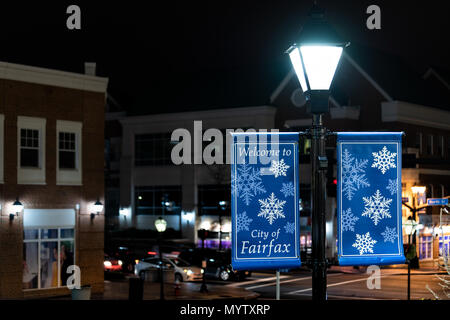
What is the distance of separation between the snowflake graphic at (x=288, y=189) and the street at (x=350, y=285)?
78.3 ft

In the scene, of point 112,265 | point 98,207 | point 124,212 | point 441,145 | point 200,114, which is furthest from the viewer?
point 124,212

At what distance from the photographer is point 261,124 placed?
5816 cm

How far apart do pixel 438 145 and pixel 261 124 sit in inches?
534

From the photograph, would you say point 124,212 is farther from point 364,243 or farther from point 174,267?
point 364,243

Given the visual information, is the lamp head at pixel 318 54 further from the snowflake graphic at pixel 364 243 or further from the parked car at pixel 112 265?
the parked car at pixel 112 265

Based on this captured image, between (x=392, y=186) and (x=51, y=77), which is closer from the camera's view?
(x=392, y=186)

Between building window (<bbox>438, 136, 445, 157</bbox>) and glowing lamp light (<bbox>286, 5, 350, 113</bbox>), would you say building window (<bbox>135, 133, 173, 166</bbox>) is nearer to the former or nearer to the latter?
building window (<bbox>438, 136, 445, 157</bbox>)

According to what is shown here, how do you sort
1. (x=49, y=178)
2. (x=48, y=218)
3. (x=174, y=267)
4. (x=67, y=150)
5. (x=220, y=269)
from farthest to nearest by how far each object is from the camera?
(x=220, y=269) < (x=174, y=267) < (x=67, y=150) < (x=49, y=178) < (x=48, y=218)

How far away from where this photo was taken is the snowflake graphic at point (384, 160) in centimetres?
712

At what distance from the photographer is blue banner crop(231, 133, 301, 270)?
274 inches

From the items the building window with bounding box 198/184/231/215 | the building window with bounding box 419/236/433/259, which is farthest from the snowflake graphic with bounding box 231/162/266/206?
→ the building window with bounding box 198/184/231/215

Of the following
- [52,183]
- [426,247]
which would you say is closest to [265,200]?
[52,183]

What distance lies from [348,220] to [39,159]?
79.4 feet

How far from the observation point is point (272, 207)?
6961 millimetres
